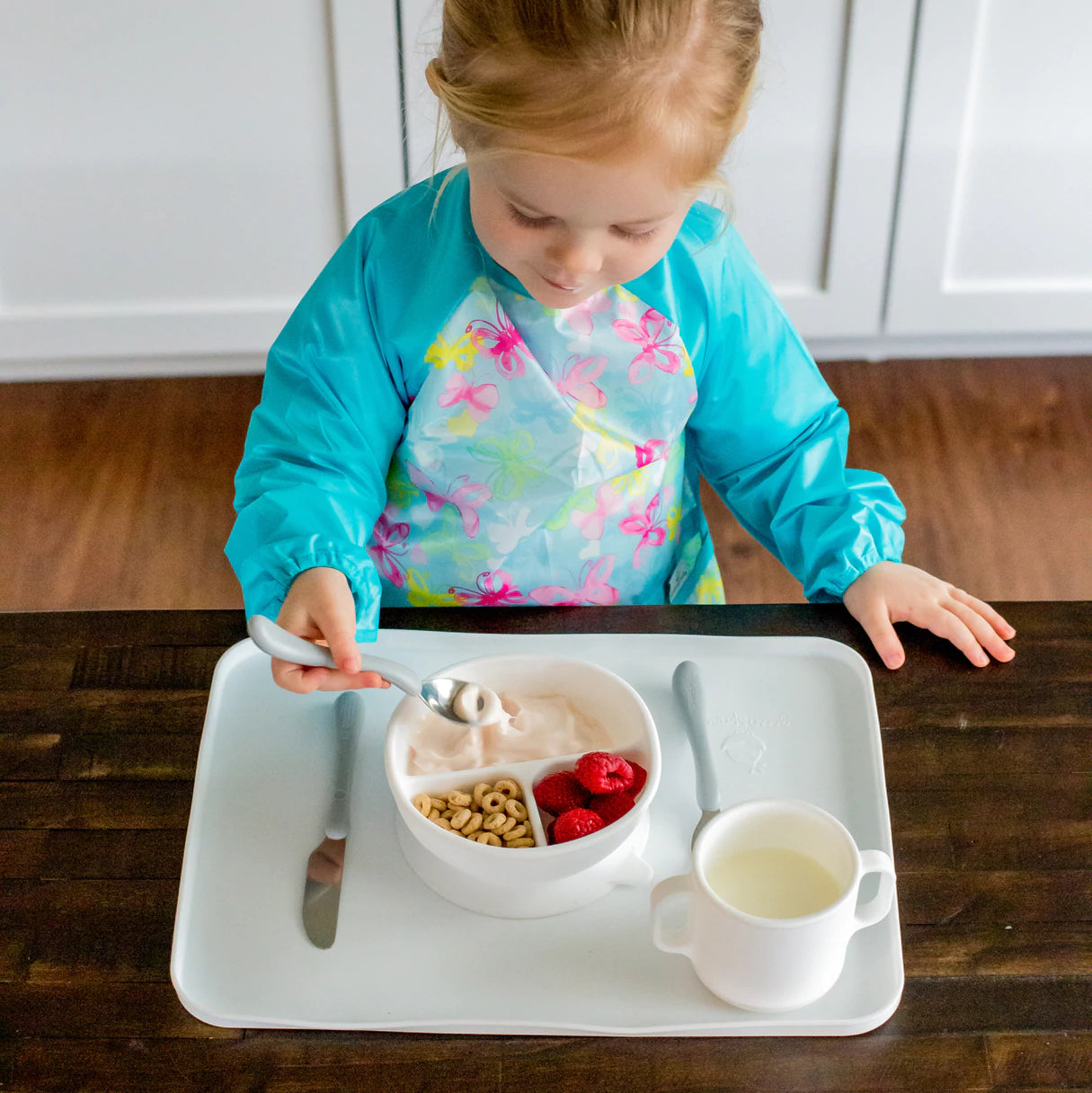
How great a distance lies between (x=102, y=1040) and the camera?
0.67m

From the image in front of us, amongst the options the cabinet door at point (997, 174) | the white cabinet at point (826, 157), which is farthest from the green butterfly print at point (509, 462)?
the cabinet door at point (997, 174)

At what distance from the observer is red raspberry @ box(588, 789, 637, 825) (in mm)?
729

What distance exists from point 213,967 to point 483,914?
0.50 ft

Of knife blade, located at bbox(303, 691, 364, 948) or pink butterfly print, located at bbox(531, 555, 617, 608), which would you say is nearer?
knife blade, located at bbox(303, 691, 364, 948)

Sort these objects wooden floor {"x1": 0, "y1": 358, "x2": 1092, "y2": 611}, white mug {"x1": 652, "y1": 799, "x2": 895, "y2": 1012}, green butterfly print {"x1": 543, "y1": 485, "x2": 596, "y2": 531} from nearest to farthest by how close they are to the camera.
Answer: white mug {"x1": 652, "y1": 799, "x2": 895, "y2": 1012}
green butterfly print {"x1": 543, "y1": 485, "x2": 596, "y2": 531}
wooden floor {"x1": 0, "y1": 358, "x2": 1092, "y2": 611}

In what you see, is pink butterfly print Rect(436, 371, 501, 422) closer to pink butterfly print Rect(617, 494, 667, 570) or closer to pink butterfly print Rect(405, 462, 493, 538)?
pink butterfly print Rect(405, 462, 493, 538)

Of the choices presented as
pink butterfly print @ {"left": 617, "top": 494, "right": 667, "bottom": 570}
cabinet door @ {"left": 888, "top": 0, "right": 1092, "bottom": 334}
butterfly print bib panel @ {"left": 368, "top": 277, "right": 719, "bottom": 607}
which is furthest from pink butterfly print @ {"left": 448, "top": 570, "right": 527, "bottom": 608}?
cabinet door @ {"left": 888, "top": 0, "right": 1092, "bottom": 334}

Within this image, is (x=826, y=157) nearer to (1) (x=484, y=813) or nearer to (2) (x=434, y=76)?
(2) (x=434, y=76)

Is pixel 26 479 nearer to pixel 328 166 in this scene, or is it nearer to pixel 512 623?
pixel 328 166

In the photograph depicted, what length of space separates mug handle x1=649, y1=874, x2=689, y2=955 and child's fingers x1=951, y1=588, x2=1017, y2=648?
0.34 metres

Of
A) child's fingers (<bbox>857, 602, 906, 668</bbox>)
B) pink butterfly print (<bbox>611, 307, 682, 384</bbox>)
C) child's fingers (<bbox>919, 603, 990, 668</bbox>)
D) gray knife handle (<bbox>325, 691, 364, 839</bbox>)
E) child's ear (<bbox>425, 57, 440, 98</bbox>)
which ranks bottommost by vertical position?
gray knife handle (<bbox>325, 691, 364, 839</bbox>)

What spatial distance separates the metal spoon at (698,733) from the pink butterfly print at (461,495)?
0.91ft

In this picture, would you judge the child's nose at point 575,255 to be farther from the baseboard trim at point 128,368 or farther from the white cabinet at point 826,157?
the baseboard trim at point 128,368

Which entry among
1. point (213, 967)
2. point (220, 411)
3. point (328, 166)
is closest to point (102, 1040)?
point (213, 967)
